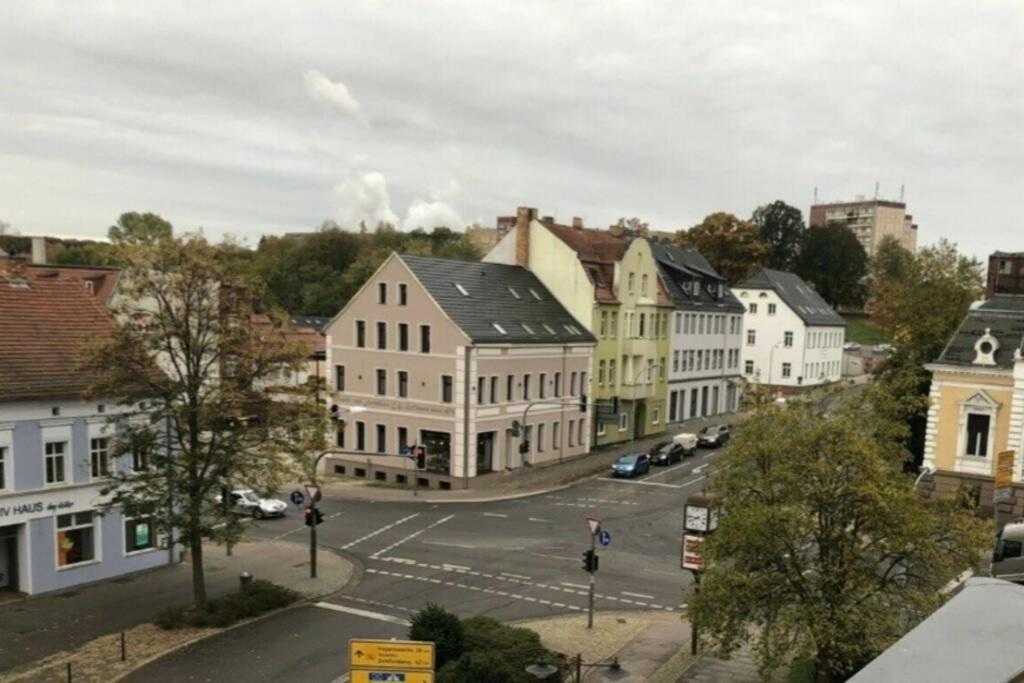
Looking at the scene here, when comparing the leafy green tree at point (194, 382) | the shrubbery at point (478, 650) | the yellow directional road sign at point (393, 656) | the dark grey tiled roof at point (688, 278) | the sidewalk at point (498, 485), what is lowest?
the sidewalk at point (498, 485)

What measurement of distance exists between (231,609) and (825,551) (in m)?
17.7

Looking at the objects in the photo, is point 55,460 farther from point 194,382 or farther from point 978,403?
point 978,403

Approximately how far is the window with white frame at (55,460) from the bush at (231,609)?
6.14 metres

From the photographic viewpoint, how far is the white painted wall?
266 ft

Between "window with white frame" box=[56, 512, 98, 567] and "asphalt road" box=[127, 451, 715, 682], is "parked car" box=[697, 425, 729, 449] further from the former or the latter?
"window with white frame" box=[56, 512, 98, 567]

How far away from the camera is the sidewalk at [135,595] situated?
78.0ft

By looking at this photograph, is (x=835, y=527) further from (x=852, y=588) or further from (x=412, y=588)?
(x=412, y=588)

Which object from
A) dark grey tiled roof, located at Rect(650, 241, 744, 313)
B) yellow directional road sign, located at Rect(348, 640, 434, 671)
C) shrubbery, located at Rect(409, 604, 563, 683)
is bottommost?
shrubbery, located at Rect(409, 604, 563, 683)

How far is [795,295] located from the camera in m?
84.8

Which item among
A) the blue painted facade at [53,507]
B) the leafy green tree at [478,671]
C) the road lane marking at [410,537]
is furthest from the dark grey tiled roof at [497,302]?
the leafy green tree at [478,671]

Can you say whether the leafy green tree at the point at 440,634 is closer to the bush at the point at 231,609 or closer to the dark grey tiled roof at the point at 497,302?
the bush at the point at 231,609

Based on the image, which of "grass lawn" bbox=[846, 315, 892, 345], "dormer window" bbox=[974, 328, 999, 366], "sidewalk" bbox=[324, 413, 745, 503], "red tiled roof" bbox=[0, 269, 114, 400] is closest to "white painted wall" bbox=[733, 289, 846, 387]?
"sidewalk" bbox=[324, 413, 745, 503]

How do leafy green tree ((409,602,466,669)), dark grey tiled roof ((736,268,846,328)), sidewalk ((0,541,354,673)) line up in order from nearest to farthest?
leafy green tree ((409,602,466,669))
sidewalk ((0,541,354,673))
dark grey tiled roof ((736,268,846,328))

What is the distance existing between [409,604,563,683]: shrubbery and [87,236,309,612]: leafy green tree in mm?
8240
